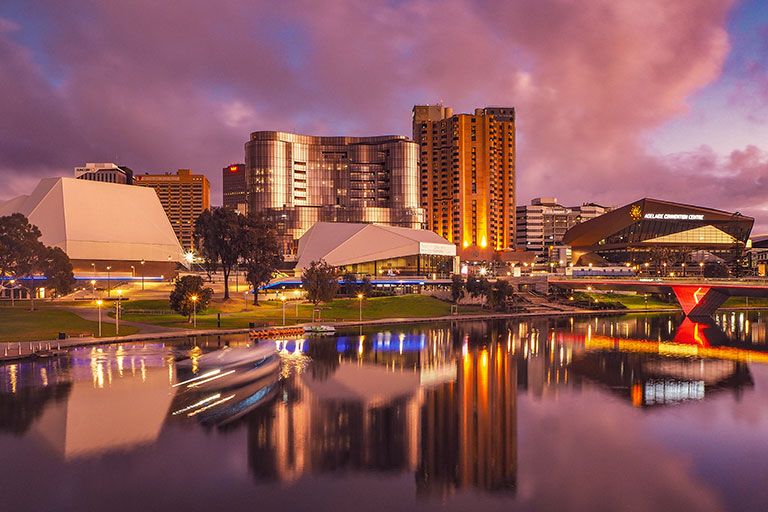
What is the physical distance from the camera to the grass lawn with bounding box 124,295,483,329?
3196 inches

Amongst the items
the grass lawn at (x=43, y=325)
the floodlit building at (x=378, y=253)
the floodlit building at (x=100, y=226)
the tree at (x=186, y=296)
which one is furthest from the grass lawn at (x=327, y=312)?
the floodlit building at (x=100, y=226)

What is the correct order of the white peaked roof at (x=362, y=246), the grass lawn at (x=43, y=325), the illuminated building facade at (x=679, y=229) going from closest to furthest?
the grass lawn at (x=43, y=325) < the white peaked roof at (x=362, y=246) < the illuminated building facade at (x=679, y=229)

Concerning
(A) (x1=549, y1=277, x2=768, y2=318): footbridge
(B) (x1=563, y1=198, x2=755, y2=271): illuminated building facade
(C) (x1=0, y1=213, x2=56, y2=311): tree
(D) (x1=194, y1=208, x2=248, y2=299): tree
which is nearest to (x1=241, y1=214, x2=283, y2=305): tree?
(D) (x1=194, y1=208, x2=248, y2=299): tree

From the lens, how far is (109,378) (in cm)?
4456

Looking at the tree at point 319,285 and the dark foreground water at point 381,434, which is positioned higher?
the tree at point 319,285

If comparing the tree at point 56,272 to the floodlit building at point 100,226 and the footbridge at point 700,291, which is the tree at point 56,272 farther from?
the footbridge at point 700,291

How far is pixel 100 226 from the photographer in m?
141

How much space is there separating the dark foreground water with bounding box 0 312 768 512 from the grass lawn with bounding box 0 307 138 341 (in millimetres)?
11566

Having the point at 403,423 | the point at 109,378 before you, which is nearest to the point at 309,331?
the point at 109,378

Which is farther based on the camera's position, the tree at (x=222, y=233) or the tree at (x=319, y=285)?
the tree at (x=222, y=233)

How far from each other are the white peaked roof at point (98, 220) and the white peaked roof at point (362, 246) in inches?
1541

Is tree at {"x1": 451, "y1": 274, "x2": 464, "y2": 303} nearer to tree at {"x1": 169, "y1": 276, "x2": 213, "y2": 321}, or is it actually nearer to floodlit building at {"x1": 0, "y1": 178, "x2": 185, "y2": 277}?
tree at {"x1": 169, "y1": 276, "x2": 213, "y2": 321}

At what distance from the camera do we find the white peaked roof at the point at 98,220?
442 feet

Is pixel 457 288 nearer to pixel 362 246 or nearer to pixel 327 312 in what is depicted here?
pixel 327 312
